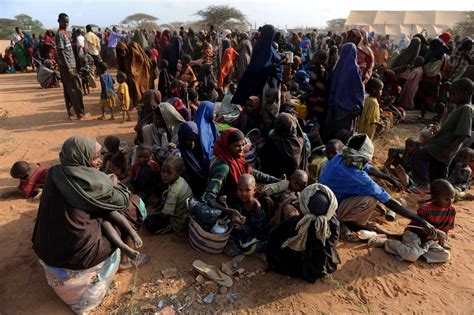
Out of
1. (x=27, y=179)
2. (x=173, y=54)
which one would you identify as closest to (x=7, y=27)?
(x=173, y=54)

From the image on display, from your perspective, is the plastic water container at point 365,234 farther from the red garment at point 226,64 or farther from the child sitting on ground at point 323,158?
the red garment at point 226,64

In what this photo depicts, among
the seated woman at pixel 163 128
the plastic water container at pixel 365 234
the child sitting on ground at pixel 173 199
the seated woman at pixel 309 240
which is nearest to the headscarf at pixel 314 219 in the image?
the seated woman at pixel 309 240

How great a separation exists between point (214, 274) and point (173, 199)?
36.7 inches

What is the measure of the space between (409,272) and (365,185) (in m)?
0.95

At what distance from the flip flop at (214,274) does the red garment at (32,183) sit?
9.41 feet

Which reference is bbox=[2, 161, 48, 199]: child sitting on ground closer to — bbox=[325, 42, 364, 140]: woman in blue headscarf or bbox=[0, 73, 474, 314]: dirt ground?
bbox=[0, 73, 474, 314]: dirt ground

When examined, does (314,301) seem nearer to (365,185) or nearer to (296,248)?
(296,248)

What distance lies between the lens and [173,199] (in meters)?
3.70

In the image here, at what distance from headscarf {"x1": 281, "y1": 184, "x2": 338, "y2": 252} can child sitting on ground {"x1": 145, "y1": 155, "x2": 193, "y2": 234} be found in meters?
1.30

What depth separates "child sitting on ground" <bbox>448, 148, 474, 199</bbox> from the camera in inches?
198

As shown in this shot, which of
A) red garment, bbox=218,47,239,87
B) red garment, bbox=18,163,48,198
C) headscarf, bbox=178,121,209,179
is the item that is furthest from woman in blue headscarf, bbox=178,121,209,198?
red garment, bbox=218,47,239,87

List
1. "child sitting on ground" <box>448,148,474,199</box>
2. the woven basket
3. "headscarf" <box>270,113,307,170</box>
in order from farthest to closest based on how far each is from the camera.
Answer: "child sitting on ground" <box>448,148,474,199</box> → "headscarf" <box>270,113,307,170</box> → the woven basket

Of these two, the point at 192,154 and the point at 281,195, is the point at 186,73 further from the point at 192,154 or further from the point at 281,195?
the point at 281,195

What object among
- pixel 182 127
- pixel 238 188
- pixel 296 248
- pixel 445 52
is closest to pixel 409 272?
pixel 296 248
